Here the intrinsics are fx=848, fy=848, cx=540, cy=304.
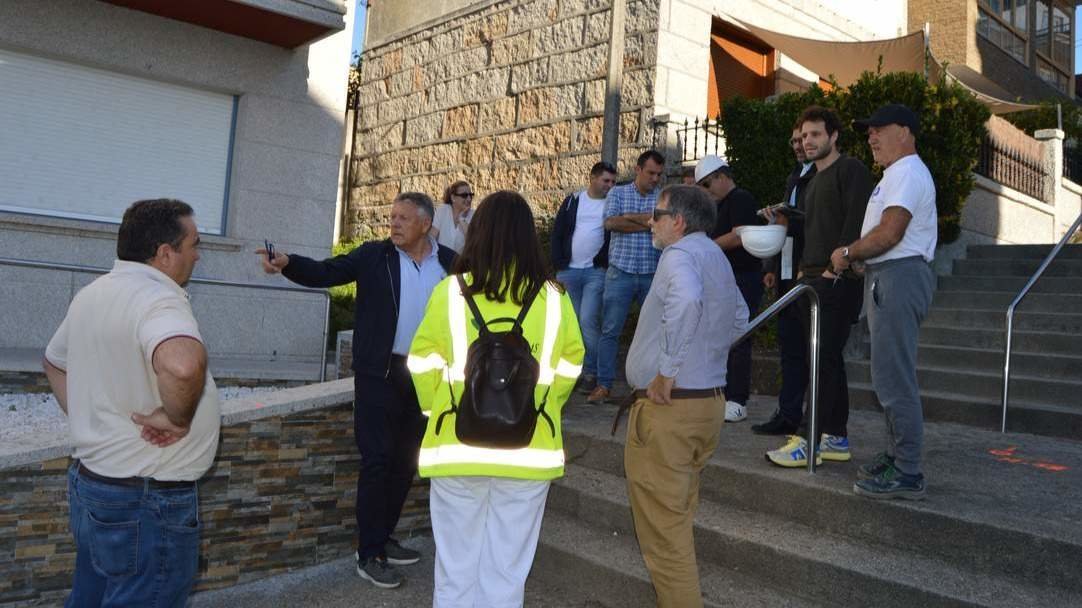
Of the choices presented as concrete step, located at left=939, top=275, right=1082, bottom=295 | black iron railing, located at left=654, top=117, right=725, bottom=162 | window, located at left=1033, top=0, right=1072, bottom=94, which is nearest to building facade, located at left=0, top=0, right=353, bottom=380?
black iron railing, located at left=654, top=117, right=725, bottom=162

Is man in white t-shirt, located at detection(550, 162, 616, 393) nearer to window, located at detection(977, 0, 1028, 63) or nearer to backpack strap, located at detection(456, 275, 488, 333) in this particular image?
backpack strap, located at detection(456, 275, 488, 333)

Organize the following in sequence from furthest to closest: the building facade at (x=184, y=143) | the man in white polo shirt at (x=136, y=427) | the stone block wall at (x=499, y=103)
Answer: the stone block wall at (x=499, y=103) < the building facade at (x=184, y=143) < the man in white polo shirt at (x=136, y=427)

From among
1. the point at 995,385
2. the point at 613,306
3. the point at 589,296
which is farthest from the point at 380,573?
the point at 995,385

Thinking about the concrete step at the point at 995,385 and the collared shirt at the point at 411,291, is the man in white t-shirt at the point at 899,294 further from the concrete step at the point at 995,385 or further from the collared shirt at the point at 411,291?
the concrete step at the point at 995,385

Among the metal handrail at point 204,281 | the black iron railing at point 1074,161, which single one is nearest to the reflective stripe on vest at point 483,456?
the metal handrail at point 204,281

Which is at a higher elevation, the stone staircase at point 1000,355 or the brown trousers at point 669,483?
the stone staircase at point 1000,355

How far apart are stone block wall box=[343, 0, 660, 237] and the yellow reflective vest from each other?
26.1 ft

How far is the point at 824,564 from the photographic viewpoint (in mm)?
3668

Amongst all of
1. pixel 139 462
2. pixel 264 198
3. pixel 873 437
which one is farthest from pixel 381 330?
pixel 264 198

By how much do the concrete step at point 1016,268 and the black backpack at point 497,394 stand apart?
7274 mm

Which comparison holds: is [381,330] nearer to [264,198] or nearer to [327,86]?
[264,198]

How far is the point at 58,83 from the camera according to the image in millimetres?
7844

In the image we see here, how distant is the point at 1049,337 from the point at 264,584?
6269 millimetres

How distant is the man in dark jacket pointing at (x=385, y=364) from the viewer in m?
4.45
